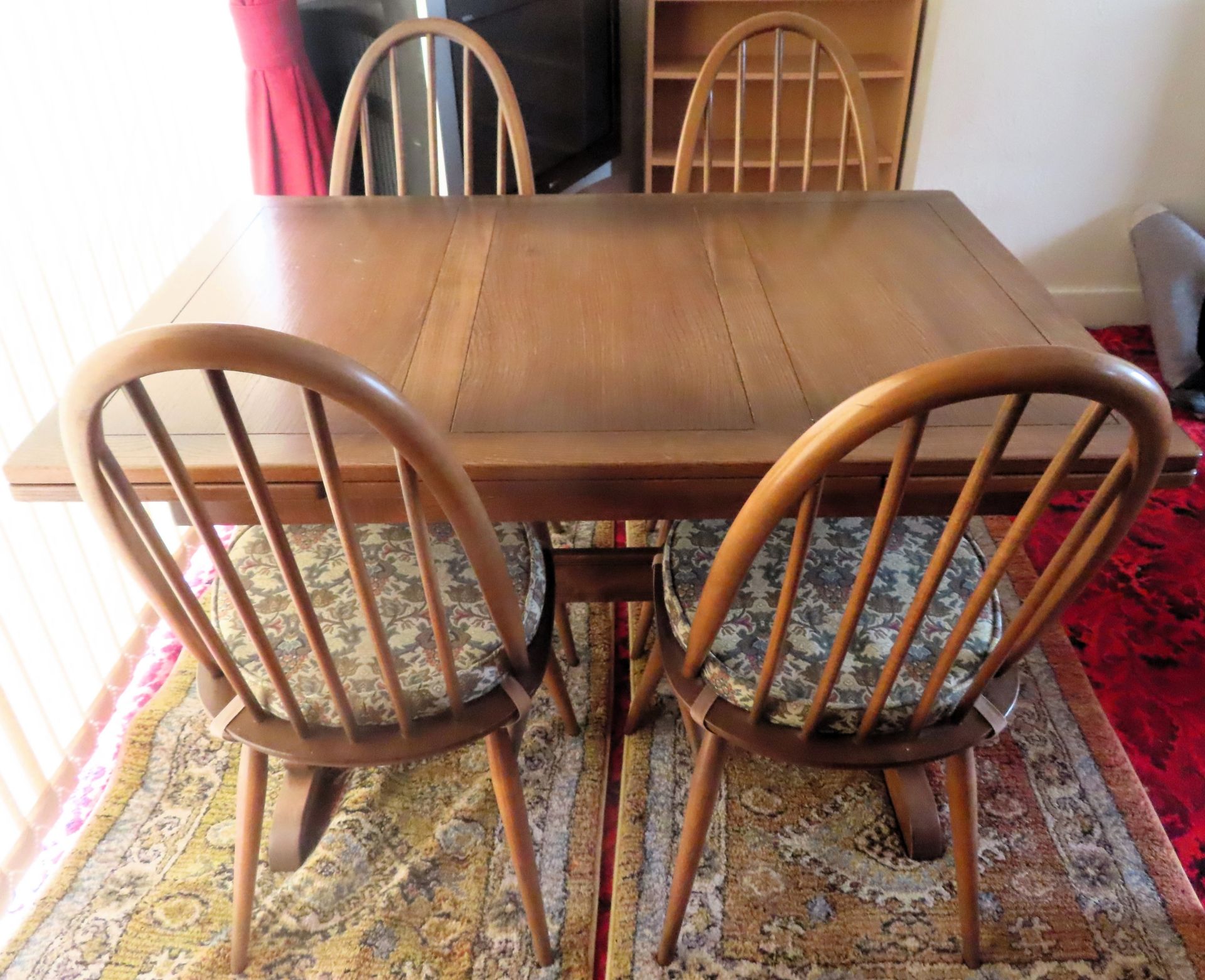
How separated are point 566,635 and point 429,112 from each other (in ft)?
3.27

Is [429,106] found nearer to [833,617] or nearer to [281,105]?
[281,105]

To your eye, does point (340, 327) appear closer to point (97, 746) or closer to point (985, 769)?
point (97, 746)

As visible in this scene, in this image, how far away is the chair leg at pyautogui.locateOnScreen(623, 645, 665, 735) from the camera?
140cm

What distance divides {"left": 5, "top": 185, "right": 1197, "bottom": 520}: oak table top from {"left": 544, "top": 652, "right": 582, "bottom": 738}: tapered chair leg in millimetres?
434

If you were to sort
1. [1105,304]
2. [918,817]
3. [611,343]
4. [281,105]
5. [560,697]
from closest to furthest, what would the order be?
1. [611,343]
2. [918,817]
3. [560,697]
4. [281,105]
5. [1105,304]

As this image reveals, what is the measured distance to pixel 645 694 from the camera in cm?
149

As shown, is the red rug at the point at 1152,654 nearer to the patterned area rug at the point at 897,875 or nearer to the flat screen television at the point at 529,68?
the patterned area rug at the point at 897,875

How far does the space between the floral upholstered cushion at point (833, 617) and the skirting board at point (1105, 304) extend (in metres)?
1.93

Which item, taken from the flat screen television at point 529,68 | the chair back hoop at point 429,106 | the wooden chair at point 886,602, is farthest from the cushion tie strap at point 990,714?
the flat screen television at point 529,68

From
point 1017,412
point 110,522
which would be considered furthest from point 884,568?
point 110,522

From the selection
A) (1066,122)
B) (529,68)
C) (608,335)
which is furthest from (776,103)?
(1066,122)

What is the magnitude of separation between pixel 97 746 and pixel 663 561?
1.10 m

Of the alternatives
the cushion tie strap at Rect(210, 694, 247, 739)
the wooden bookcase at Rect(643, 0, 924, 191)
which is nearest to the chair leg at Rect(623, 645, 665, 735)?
the cushion tie strap at Rect(210, 694, 247, 739)

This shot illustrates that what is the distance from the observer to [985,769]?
152cm
